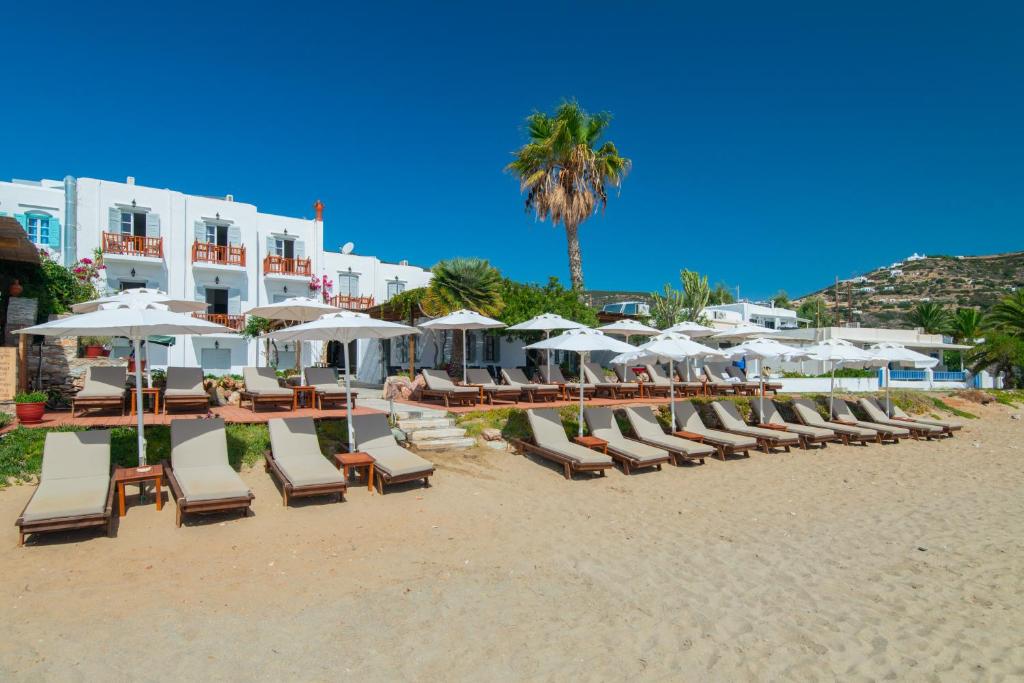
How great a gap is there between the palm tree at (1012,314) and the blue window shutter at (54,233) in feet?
141

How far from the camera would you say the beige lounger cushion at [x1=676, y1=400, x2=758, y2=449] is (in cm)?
1106

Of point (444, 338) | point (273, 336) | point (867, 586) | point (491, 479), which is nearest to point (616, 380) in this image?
point (444, 338)

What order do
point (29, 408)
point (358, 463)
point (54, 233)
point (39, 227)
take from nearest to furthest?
point (358, 463) < point (29, 408) < point (39, 227) < point (54, 233)

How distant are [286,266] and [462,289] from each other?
13.1m

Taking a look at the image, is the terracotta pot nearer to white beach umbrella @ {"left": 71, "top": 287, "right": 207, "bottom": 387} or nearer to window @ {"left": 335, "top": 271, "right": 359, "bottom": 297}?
white beach umbrella @ {"left": 71, "top": 287, "right": 207, "bottom": 387}

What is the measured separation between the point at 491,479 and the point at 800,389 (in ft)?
54.9

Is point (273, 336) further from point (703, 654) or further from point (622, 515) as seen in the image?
point (703, 654)

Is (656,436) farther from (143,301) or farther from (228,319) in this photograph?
(228,319)

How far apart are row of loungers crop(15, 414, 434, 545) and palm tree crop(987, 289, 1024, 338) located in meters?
33.3

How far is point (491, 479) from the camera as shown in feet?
28.8

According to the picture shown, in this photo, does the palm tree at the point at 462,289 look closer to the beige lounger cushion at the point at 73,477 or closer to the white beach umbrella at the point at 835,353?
the white beach umbrella at the point at 835,353

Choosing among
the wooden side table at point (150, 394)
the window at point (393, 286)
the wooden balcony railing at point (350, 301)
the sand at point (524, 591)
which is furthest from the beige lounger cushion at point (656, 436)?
the window at point (393, 286)

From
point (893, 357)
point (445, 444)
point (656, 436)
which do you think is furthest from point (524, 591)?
point (893, 357)

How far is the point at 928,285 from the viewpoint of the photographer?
76.3 metres
